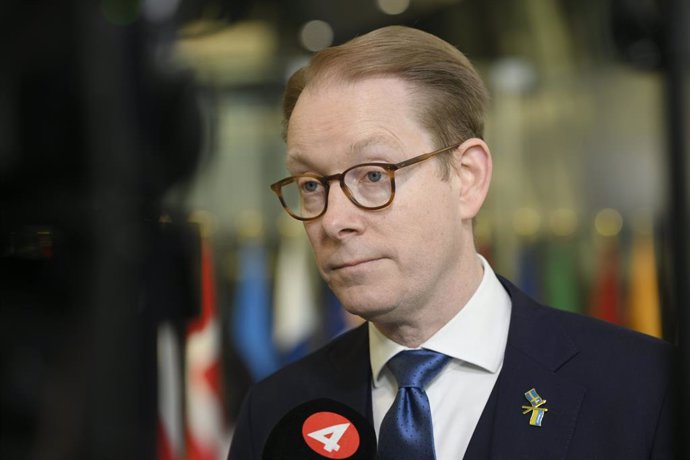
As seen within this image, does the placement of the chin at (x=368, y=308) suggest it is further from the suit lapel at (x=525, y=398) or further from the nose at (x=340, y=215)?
the suit lapel at (x=525, y=398)

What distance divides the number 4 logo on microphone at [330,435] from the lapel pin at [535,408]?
0.25 m

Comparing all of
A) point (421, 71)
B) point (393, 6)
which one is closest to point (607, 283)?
point (393, 6)

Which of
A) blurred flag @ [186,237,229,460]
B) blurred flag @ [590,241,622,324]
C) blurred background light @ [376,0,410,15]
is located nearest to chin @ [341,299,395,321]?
blurred background light @ [376,0,410,15]

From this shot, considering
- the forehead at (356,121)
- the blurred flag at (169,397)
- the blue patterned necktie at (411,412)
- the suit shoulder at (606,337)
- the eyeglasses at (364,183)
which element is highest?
the forehead at (356,121)

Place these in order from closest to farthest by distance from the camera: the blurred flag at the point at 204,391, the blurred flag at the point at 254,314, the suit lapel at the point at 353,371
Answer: the suit lapel at the point at 353,371 < the blurred flag at the point at 204,391 < the blurred flag at the point at 254,314

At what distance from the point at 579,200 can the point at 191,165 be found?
1.51m

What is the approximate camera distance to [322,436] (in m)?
1.27

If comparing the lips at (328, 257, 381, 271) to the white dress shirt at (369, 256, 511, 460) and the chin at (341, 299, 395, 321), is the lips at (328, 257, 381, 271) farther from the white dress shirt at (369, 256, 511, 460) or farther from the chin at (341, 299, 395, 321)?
the white dress shirt at (369, 256, 511, 460)

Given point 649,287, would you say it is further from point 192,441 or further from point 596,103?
point 192,441

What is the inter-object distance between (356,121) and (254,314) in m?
2.61

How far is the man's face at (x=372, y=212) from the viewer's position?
1.31 metres

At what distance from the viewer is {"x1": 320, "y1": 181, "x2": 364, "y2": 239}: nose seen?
131cm

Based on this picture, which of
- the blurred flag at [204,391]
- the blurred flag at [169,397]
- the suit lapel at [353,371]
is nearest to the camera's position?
the suit lapel at [353,371]

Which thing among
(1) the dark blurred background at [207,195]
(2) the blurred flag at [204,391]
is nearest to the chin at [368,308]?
(1) the dark blurred background at [207,195]
